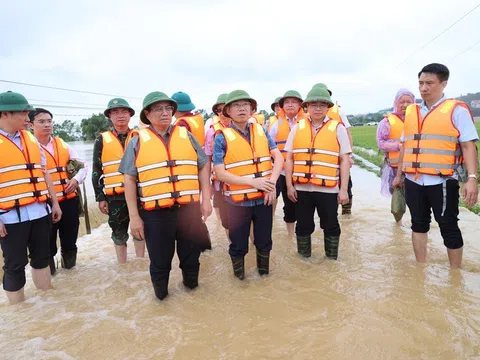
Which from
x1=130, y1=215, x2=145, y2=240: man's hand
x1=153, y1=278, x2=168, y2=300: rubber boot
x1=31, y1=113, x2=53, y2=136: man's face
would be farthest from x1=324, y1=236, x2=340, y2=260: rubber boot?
x1=31, y1=113, x2=53, y2=136: man's face

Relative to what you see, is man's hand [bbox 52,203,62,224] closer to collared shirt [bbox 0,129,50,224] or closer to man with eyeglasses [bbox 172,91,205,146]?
collared shirt [bbox 0,129,50,224]

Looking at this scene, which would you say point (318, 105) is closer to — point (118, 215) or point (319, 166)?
point (319, 166)

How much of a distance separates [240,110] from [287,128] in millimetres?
1997

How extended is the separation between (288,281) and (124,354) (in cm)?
183

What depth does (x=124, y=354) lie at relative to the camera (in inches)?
106

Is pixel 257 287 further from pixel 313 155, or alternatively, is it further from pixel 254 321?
pixel 313 155

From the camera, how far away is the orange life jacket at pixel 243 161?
142 inches

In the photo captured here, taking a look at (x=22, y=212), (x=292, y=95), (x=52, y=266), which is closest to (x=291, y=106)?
(x=292, y=95)

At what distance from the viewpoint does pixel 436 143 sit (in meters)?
3.52

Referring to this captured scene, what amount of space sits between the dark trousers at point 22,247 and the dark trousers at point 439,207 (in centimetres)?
397

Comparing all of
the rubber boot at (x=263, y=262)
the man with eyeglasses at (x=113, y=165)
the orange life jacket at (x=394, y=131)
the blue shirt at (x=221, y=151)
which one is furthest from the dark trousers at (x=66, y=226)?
the orange life jacket at (x=394, y=131)

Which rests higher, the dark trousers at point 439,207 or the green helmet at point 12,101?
the green helmet at point 12,101

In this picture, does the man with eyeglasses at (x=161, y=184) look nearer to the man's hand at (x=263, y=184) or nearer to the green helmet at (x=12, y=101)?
the man's hand at (x=263, y=184)

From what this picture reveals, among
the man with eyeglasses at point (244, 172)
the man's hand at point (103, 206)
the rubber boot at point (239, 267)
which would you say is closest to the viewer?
the man with eyeglasses at point (244, 172)
